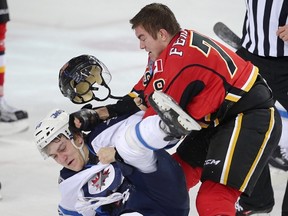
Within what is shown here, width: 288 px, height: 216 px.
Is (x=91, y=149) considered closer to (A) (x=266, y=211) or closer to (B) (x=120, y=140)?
(B) (x=120, y=140)

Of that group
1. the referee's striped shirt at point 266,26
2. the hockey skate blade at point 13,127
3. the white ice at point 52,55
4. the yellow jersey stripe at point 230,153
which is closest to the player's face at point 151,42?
the yellow jersey stripe at point 230,153

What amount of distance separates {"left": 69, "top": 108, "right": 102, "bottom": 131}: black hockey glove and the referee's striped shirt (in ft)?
2.46

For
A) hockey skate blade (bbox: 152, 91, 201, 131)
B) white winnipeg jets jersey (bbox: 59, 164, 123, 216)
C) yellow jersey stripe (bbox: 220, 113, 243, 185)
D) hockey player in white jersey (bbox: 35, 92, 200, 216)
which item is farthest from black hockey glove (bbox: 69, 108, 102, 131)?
hockey skate blade (bbox: 152, 91, 201, 131)

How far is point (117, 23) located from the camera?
5.90 metres

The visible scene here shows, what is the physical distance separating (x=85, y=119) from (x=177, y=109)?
637mm

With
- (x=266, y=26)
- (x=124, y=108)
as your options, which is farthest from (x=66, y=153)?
(x=266, y=26)

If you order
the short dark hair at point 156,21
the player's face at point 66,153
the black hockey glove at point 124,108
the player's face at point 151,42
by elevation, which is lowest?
the player's face at point 66,153

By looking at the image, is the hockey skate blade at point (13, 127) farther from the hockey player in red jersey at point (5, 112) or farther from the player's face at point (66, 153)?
the player's face at point (66, 153)

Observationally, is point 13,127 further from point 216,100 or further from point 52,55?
point 216,100

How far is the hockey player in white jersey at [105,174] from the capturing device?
7.57 feet

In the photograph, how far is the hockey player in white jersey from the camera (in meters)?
2.31

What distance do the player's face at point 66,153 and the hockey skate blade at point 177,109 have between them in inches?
21.8

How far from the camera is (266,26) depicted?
306 cm

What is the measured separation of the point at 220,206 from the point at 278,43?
891 mm
